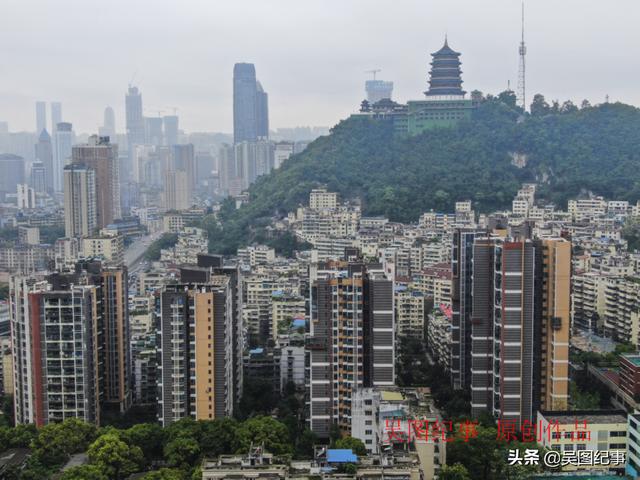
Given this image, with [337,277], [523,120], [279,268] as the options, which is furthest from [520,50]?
[337,277]

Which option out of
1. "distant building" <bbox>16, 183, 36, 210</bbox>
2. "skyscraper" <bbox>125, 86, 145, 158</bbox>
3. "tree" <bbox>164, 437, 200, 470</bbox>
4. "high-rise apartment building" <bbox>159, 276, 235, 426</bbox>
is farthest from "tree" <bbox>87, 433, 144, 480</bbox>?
"skyscraper" <bbox>125, 86, 145, 158</bbox>

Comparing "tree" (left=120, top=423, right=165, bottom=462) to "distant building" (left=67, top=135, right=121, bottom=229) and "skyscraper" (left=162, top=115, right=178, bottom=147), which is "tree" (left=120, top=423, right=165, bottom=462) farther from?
"skyscraper" (left=162, top=115, right=178, bottom=147)

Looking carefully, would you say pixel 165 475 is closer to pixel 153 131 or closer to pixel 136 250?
pixel 136 250

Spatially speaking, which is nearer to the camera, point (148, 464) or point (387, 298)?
point (148, 464)

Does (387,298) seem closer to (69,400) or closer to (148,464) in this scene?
(148,464)

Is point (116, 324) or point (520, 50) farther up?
point (520, 50)

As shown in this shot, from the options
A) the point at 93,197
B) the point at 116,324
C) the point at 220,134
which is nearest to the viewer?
the point at 116,324
